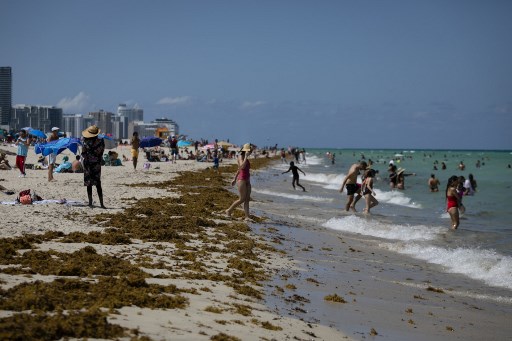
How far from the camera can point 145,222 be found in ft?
33.7

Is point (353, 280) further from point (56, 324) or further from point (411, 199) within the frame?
point (411, 199)

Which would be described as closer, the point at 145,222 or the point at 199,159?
the point at 145,222

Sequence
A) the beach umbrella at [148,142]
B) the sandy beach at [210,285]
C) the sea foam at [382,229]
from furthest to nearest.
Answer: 1. the beach umbrella at [148,142]
2. the sea foam at [382,229]
3. the sandy beach at [210,285]

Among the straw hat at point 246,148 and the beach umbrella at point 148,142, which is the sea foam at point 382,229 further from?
the beach umbrella at point 148,142

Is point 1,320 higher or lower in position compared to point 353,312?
higher

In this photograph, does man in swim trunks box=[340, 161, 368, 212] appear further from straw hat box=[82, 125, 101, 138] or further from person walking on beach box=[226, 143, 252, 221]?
straw hat box=[82, 125, 101, 138]

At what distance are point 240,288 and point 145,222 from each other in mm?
4412

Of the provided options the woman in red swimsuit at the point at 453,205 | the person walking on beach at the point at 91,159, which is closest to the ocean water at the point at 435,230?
the woman in red swimsuit at the point at 453,205

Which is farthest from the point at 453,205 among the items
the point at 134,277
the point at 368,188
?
the point at 134,277

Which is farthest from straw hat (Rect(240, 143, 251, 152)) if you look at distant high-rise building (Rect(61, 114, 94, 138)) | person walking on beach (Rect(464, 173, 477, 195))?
distant high-rise building (Rect(61, 114, 94, 138))

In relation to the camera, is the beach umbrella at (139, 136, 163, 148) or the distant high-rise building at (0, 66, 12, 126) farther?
the distant high-rise building at (0, 66, 12, 126)

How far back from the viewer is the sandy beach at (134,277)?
4.27 meters

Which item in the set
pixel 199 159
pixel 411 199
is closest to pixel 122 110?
pixel 199 159

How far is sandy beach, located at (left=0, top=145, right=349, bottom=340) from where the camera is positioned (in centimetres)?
427
